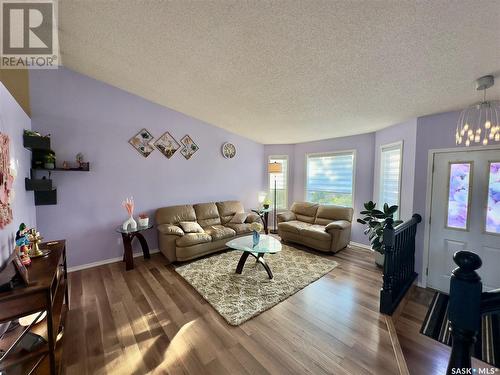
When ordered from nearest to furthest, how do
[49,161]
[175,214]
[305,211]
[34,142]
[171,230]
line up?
[34,142]
[49,161]
[171,230]
[175,214]
[305,211]

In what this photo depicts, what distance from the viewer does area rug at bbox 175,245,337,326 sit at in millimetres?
2281

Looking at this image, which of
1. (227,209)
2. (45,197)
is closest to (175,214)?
(227,209)

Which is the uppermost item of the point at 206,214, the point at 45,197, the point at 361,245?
the point at 45,197

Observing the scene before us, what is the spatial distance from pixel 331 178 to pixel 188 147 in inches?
130

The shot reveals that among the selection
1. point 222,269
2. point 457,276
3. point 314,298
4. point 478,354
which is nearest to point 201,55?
point 457,276

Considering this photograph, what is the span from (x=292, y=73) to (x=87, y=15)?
6.99 ft

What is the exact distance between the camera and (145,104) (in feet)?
12.2

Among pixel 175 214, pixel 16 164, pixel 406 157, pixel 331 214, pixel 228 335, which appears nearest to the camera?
pixel 228 335

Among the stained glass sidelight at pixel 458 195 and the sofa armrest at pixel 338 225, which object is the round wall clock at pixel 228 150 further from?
the stained glass sidelight at pixel 458 195

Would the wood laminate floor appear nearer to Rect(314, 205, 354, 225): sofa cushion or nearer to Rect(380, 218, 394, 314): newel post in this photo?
Rect(380, 218, 394, 314): newel post

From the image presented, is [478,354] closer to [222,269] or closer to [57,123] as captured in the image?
[222,269]

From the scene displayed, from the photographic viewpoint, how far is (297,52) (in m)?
1.95

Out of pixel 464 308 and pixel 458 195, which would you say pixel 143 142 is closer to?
pixel 464 308

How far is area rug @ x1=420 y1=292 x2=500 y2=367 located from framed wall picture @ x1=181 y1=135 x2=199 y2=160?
4288 millimetres
